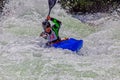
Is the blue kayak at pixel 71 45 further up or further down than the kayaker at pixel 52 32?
further down

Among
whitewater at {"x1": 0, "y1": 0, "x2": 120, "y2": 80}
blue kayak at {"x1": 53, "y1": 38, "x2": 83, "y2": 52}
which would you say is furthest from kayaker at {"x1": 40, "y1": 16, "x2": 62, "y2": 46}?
whitewater at {"x1": 0, "y1": 0, "x2": 120, "y2": 80}

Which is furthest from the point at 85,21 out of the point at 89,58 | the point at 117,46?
the point at 89,58

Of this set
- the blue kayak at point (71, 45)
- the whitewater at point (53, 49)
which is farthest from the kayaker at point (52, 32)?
the whitewater at point (53, 49)

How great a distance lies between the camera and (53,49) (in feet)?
22.4

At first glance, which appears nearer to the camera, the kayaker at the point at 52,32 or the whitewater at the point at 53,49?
the whitewater at the point at 53,49

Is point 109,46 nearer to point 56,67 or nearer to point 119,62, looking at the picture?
point 119,62

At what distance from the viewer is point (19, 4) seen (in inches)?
406

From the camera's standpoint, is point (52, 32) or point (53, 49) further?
point (52, 32)

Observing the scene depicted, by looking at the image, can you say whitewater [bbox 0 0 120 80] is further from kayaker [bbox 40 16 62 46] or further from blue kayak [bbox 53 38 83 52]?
kayaker [bbox 40 16 62 46]

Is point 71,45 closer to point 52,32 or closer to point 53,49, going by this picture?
point 53,49

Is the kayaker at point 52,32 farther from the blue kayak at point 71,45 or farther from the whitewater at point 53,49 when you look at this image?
the whitewater at point 53,49

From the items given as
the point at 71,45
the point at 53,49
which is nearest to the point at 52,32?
the point at 53,49

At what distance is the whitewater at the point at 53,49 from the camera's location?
5664 mm

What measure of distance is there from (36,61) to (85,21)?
3.90 m
